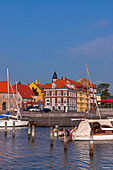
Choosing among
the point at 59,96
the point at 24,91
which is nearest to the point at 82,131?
the point at 59,96

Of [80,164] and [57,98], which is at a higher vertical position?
[57,98]

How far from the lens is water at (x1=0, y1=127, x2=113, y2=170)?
28380 millimetres

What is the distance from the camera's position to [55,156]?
108 feet

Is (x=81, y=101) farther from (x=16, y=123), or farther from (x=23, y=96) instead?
(x=16, y=123)

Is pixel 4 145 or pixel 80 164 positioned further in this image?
pixel 4 145

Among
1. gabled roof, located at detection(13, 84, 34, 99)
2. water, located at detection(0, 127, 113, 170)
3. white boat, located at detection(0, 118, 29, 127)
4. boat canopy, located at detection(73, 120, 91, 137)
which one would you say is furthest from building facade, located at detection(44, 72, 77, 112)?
water, located at detection(0, 127, 113, 170)

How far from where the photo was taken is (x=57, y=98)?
13600 cm

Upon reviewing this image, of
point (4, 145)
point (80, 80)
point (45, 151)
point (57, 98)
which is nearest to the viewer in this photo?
point (45, 151)

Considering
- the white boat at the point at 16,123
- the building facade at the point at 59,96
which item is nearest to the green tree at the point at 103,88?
the building facade at the point at 59,96

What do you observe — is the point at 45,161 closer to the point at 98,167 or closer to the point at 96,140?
the point at 98,167

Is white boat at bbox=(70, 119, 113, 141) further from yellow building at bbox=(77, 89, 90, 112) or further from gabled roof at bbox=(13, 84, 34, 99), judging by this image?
yellow building at bbox=(77, 89, 90, 112)

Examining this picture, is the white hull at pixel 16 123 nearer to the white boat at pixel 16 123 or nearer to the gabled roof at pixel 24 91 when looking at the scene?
the white boat at pixel 16 123

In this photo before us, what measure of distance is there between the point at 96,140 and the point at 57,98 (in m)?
91.4

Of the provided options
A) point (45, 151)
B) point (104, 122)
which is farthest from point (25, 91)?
point (45, 151)
